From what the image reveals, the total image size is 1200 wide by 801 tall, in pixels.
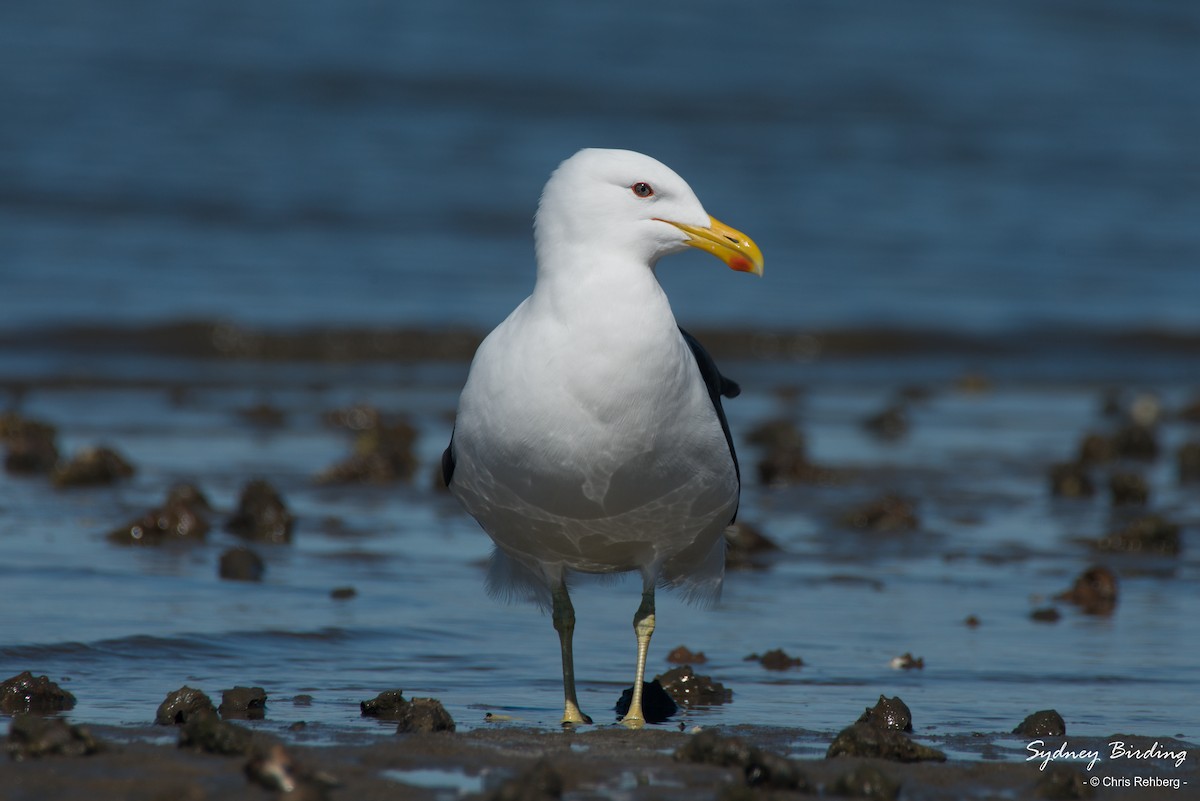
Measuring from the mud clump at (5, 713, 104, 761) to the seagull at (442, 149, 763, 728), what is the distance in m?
1.46

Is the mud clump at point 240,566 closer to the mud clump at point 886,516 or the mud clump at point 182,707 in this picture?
the mud clump at point 182,707

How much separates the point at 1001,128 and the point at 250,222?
12534 millimetres

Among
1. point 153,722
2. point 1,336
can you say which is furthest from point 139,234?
point 153,722

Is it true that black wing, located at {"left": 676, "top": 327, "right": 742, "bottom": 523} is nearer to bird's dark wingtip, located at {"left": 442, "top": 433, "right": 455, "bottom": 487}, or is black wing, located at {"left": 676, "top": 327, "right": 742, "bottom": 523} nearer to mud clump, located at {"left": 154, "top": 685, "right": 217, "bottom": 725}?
bird's dark wingtip, located at {"left": 442, "top": 433, "right": 455, "bottom": 487}

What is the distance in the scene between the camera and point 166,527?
7.74 metres

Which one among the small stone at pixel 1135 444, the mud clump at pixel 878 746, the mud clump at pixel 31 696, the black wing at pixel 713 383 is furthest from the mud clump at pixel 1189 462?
the mud clump at pixel 31 696

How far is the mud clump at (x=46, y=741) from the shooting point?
14.0 ft

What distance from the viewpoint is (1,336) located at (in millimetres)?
14305

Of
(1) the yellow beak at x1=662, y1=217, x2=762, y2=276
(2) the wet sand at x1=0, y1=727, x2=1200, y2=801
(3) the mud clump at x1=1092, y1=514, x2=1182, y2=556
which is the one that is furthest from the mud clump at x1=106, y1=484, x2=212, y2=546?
(3) the mud clump at x1=1092, y1=514, x2=1182, y2=556

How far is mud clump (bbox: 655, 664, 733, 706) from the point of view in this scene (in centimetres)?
569

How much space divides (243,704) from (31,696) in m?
0.62

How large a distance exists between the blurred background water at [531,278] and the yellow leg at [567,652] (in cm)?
Result: 13

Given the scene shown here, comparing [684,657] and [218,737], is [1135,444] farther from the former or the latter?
[218,737]

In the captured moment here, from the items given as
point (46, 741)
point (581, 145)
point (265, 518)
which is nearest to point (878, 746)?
point (46, 741)
